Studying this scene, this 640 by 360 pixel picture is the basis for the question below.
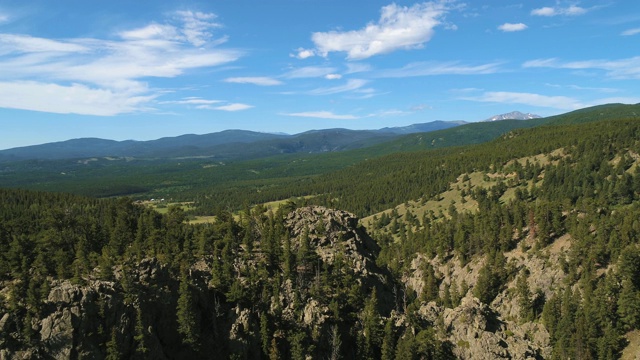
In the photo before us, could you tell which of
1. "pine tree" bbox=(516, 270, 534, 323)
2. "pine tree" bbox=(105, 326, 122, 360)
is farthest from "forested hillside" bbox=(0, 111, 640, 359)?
"pine tree" bbox=(516, 270, 534, 323)

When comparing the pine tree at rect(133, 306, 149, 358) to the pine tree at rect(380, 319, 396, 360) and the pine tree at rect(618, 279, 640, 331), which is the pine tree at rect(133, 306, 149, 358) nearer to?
the pine tree at rect(380, 319, 396, 360)

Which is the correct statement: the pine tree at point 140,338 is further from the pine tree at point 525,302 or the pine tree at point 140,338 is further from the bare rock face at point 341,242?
the pine tree at point 525,302

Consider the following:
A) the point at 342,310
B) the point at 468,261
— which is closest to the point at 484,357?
the point at 342,310

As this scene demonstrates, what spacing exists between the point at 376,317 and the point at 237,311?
1128 inches

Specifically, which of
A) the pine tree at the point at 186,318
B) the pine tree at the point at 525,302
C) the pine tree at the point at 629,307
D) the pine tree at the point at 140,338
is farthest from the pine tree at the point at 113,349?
the pine tree at the point at 629,307

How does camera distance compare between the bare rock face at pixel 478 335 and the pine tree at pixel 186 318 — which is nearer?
the pine tree at pixel 186 318

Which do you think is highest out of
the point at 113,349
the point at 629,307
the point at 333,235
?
the point at 333,235

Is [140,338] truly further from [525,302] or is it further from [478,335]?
[525,302]

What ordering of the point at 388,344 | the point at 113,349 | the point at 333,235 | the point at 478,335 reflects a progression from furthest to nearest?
the point at 333,235
the point at 478,335
the point at 388,344
the point at 113,349

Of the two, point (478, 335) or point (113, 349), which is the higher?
point (113, 349)

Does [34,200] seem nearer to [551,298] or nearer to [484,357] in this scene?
[484,357]

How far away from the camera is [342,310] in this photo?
85938 millimetres

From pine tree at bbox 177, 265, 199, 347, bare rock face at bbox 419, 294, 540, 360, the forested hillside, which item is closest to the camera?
the forested hillside

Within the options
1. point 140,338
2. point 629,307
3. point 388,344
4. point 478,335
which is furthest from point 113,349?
point 629,307
